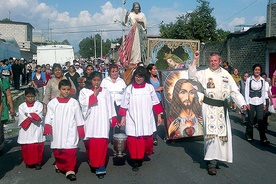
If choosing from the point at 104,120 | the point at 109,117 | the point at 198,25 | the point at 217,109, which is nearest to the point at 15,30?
the point at 198,25

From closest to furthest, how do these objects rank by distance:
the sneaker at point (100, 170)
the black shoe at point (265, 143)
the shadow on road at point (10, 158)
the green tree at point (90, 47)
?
the sneaker at point (100, 170) → the shadow on road at point (10, 158) → the black shoe at point (265, 143) → the green tree at point (90, 47)

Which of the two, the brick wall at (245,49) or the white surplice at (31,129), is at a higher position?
the brick wall at (245,49)

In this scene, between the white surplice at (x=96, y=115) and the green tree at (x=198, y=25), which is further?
the green tree at (x=198, y=25)

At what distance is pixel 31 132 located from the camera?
21.3 feet

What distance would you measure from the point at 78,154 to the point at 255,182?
142 inches

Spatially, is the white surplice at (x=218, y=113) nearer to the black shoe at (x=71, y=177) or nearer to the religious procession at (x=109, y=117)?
the religious procession at (x=109, y=117)

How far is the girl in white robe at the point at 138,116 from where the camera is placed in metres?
6.30

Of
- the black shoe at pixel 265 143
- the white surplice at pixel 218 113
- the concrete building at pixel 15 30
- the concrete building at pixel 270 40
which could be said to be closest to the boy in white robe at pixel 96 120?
the white surplice at pixel 218 113

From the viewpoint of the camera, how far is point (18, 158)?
23.3 feet

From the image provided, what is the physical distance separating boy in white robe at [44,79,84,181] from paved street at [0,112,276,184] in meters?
0.33

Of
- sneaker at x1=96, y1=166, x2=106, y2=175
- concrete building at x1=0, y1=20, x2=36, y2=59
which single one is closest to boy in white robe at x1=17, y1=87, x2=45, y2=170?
sneaker at x1=96, y1=166, x2=106, y2=175

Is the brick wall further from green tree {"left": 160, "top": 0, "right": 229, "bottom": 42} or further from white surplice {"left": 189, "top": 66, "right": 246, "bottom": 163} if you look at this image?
white surplice {"left": 189, "top": 66, "right": 246, "bottom": 163}

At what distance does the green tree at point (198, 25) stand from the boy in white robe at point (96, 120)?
75.6 ft

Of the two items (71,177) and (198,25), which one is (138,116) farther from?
(198,25)
